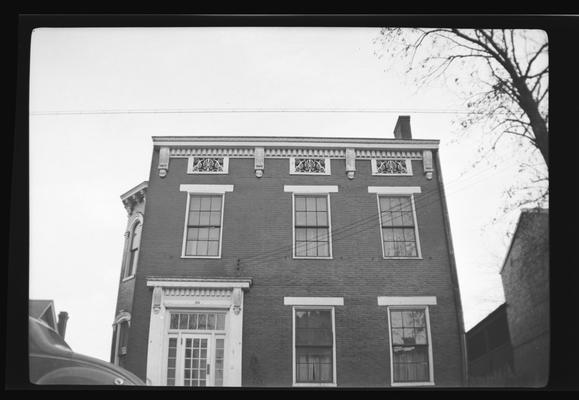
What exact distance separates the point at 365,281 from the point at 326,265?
0.80 metres

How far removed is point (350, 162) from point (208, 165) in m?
2.96

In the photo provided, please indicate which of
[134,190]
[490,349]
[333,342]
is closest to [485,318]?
[490,349]

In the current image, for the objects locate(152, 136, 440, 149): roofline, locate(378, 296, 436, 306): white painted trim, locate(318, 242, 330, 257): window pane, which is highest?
locate(152, 136, 440, 149): roofline

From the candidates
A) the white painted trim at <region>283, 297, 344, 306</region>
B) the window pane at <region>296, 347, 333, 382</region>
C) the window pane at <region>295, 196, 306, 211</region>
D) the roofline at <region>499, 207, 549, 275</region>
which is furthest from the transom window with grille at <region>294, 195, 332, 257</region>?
the roofline at <region>499, 207, 549, 275</region>

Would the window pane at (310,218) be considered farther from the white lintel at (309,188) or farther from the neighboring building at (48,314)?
the neighboring building at (48,314)

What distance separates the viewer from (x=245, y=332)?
9.34 meters

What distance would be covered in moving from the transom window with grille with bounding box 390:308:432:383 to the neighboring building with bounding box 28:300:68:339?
552 centimetres

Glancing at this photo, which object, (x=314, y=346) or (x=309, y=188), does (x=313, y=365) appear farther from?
(x=309, y=188)

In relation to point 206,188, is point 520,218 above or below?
below

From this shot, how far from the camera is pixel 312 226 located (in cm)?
1005

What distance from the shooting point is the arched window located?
1061 cm

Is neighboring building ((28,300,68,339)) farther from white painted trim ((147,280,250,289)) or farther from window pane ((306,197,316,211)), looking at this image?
window pane ((306,197,316,211))

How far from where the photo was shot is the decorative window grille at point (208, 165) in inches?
415

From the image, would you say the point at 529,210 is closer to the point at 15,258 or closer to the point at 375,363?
the point at 375,363
